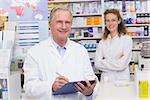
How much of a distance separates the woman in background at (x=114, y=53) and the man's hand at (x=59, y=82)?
1.70 metres

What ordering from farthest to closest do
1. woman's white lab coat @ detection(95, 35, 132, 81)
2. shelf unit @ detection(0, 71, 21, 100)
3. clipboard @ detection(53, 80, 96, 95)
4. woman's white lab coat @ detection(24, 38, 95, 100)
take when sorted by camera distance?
woman's white lab coat @ detection(95, 35, 132, 81) → shelf unit @ detection(0, 71, 21, 100) → woman's white lab coat @ detection(24, 38, 95, 100) → clipboard @ detection(53, 80, 96, 95)

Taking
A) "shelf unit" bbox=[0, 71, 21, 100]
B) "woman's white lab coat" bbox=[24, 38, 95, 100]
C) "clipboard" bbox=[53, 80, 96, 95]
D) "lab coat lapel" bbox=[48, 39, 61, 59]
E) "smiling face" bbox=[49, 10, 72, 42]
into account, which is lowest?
"shelf unit" bbox=[0, 71, 21, 100]

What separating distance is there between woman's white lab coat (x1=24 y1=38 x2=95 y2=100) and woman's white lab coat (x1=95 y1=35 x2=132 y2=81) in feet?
5.13

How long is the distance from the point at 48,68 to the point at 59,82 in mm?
197

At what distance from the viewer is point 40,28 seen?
3.51 meters

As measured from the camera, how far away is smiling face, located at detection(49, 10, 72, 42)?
2293 mm

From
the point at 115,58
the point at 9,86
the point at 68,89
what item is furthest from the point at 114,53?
the point at 68,89

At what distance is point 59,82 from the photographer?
217 centimetres

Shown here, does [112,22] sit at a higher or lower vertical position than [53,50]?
higher

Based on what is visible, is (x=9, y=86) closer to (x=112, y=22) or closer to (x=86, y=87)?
(x=86, y=87)

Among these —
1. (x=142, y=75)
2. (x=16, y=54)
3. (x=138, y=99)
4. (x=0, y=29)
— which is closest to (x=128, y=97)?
(x=138, y=99)

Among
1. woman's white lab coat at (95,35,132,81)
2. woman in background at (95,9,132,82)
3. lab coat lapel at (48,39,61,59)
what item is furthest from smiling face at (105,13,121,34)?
lab coat lapel at (48,39,61,59)

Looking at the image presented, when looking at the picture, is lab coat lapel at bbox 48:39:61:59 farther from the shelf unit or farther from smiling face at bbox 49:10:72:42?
the shelf unit

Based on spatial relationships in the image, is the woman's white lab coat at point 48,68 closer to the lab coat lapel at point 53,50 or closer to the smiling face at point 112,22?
the lab coat lapel at point 53,50
